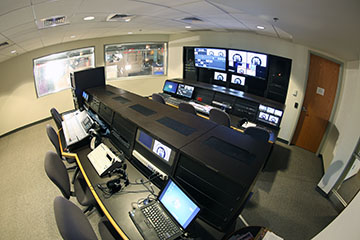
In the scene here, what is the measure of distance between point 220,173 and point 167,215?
0.62 meters

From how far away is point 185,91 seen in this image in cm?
532

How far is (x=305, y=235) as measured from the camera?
2516 mm

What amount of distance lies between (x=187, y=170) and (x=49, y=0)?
5.29 ft

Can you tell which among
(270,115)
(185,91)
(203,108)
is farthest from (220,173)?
(185,91)

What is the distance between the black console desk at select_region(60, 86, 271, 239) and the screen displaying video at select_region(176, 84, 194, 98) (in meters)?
2.53

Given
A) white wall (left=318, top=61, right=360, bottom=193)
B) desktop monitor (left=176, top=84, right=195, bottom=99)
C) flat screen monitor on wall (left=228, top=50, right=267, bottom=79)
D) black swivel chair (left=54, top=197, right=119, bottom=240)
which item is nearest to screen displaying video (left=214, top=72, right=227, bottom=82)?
flat screen monitor on wall (left=228, top=50, right=267, bottom=79)

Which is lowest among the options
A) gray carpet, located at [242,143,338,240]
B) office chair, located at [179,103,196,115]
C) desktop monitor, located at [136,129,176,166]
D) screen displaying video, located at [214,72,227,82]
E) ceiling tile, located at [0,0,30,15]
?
gray carpet, located at [242,143,338,240]

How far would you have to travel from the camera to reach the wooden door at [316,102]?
12.3 feet

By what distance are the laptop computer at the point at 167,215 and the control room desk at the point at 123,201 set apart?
81mm

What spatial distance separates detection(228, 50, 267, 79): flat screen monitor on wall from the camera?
4434 mm

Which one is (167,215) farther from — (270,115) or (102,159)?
(270,115)

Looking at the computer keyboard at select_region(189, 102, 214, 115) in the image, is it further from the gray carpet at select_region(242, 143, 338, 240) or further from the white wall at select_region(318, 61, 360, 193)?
the white wall at select_region(318, 61, 360, 193)

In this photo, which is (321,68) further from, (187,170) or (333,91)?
(187,170)

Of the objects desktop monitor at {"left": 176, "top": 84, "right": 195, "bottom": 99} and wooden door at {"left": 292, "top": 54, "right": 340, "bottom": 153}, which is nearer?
wooden door at {"left": 292, "top": 54, "right": 340, "bottom": 153}
